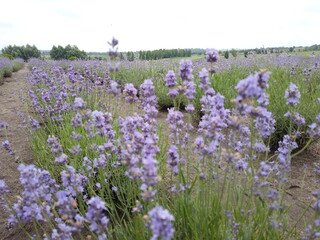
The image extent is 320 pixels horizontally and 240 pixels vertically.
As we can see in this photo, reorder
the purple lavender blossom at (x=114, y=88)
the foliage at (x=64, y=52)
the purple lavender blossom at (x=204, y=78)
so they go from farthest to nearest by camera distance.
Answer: the foliage at (x=64, y=52)
the purple lavender blossom at (x=204, y=78)
the purple lavender blossom at (x=114, y=88)

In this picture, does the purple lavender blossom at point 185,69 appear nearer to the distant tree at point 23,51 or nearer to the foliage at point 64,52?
the foliage at point 64,52

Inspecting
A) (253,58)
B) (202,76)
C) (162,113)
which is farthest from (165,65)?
(202,76)

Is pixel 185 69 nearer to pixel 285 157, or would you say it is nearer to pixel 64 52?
pixel 285 157

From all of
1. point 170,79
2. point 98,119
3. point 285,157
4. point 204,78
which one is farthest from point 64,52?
point 285,157

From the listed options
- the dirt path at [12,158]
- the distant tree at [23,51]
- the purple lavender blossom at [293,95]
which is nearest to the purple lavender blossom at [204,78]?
the purple lavender blossom at [293,95]

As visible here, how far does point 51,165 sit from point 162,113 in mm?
3845

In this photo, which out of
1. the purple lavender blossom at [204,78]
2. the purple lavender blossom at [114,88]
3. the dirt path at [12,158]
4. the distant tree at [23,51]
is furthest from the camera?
the distant tree at [23,51]

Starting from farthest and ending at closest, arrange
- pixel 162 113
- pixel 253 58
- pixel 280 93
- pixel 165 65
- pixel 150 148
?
pixel 165 65 → pixel 253 58 → pixel 162 113 → pixel 280 93 → pixel 150 148

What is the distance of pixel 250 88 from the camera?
116 cm

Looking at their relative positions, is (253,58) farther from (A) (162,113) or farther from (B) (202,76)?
(B) (202,76)

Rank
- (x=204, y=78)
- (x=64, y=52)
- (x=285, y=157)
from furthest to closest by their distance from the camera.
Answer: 1. (x=64, y=52)
2. (x=285, y=157)
3. (x=204, y=78)

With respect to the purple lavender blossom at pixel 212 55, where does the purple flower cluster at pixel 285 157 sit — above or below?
below

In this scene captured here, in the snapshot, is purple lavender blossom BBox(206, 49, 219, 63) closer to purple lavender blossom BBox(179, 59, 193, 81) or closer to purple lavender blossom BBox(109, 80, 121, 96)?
purple lavender blossom BBox(179, 59, 193, 81)

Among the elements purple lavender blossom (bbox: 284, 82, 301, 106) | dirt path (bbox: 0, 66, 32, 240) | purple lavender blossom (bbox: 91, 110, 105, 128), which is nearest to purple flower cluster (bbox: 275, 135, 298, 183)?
purple lavender blossom (bbox: 284, 82, 301, 106)
